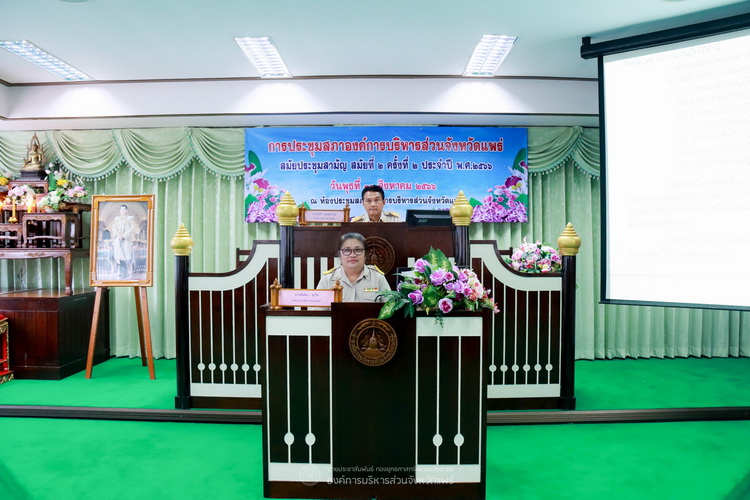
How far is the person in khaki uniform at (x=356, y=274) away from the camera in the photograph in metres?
3.02

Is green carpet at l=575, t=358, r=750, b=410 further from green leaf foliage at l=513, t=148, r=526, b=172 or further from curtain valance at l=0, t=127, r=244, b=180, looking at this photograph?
curtain valance at l=0, t=127, r=244, b=180

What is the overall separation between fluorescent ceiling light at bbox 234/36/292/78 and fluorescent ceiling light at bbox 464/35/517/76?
1.63 metres

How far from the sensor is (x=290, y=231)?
3.35m

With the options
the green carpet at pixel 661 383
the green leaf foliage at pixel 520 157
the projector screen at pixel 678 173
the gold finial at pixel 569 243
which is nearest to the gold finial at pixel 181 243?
the gold finial at pixel 569 243

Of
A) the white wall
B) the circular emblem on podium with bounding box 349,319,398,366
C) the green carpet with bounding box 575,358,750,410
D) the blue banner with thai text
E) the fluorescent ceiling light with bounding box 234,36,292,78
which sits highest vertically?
the fluorescent ceiling light with bounding box 234,36,292,78

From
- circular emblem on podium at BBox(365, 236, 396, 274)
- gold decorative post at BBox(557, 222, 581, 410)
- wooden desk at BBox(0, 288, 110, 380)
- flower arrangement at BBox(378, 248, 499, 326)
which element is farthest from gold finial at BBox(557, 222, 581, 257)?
wooden desk at BBox(0, 288, 110, 380)

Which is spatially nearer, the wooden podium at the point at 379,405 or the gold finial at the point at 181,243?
the wooden podium at the point at 379,405

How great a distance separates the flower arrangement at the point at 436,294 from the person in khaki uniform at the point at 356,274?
825mm

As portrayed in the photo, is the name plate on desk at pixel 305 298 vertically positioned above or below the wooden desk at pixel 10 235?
below

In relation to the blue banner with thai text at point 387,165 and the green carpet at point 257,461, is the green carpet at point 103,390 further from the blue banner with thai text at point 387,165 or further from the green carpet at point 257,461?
the blue banner with thai text at point 387,165

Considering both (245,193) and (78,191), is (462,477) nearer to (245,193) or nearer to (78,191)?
(245,193)

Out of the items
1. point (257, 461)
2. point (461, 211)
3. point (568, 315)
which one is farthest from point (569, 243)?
point (257, 461)

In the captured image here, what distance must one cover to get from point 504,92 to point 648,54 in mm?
1394

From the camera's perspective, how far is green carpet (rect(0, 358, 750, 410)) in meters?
3.71
